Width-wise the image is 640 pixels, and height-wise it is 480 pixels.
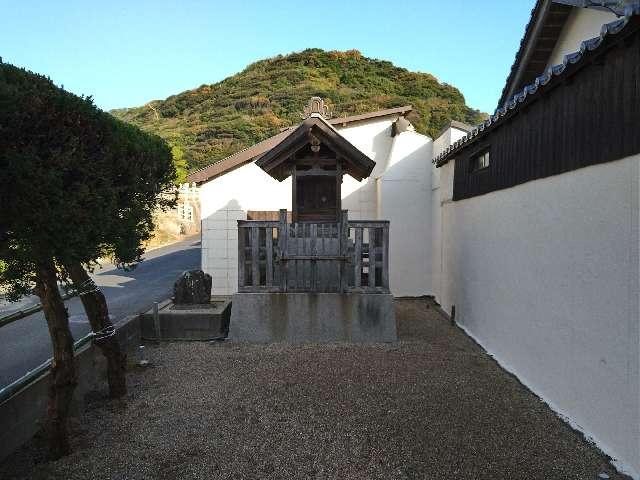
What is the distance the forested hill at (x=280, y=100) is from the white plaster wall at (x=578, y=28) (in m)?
29.7

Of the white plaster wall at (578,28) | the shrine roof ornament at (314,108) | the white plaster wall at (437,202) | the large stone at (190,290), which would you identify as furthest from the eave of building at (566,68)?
the large stone at (190,290)

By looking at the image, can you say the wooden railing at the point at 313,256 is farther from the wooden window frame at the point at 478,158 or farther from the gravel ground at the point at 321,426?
the wooden window frame at the point at 478,158

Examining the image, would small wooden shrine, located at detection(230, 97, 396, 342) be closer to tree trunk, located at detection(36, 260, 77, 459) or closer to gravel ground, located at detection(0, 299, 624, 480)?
gravel ground, located at detection(0, 299, 624, 480)

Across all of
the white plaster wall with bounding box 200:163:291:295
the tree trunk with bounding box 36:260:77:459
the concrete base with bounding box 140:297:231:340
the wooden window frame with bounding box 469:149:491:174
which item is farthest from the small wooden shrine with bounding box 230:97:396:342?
the white plaster wall with bounding box 200:163:291:295

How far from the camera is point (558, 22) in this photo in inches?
290

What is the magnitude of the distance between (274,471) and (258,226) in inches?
202

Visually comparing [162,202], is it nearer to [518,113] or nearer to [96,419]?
[96,419]

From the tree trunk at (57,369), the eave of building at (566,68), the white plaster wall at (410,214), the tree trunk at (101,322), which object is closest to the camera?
the eave of building at (566,68)

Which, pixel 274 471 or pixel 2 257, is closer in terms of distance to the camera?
pixel 2 257

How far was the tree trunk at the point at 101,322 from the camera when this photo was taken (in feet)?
15.8

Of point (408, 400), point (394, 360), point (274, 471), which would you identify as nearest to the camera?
point (274, 471)

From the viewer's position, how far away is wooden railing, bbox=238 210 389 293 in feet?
26.7

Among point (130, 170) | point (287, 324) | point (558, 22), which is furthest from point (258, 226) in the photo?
point (558, 22)

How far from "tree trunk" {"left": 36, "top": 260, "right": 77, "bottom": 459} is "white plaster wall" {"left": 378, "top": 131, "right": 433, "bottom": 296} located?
9527 millimetres
